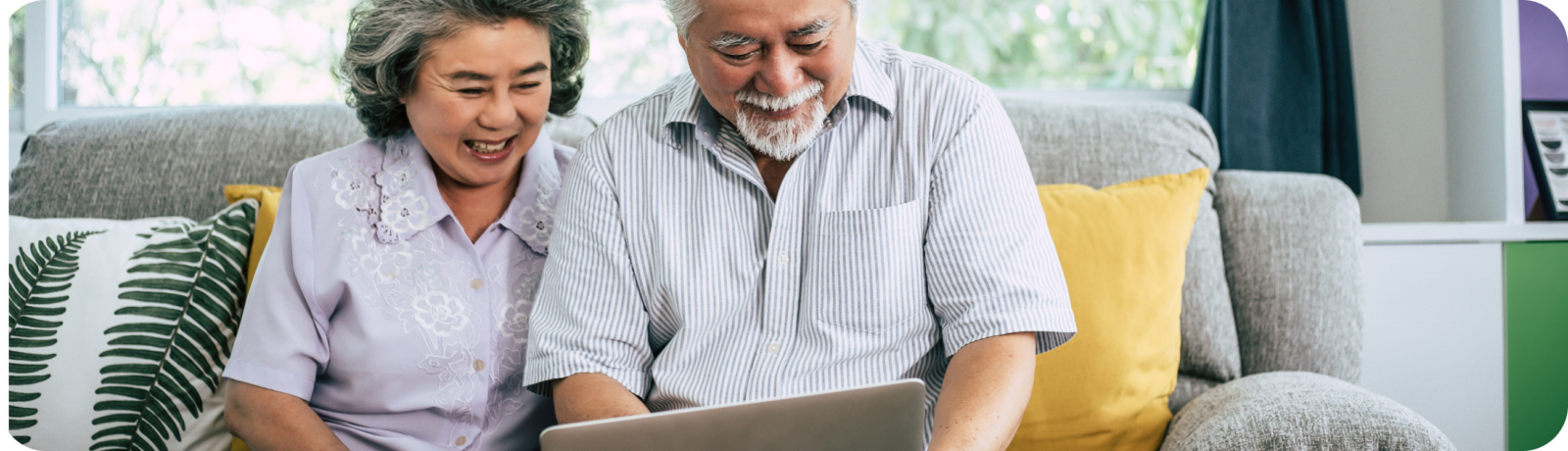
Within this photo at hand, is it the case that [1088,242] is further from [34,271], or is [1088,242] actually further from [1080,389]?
[34,271]

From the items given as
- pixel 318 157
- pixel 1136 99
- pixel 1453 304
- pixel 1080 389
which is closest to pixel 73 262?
pixel 318 157

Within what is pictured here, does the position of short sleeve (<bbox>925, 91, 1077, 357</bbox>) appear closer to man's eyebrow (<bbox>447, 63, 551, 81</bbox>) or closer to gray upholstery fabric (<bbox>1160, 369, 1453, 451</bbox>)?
gray upholstery fabric (<bbox>1160, 369, 1453, 451</bbox>)

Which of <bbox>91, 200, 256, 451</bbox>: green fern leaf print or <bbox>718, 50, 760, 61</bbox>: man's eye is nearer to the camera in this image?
<bbox>718, 50, 760, 61</bbox>: man's eye

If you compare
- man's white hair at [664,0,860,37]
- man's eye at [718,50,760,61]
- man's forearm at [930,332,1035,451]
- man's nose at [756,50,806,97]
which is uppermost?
man's white hair at [664,0,860,37]

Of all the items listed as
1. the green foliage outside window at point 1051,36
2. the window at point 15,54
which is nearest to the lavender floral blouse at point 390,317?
the green foliage outside window at point 1051,36

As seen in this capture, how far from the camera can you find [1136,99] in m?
2.02

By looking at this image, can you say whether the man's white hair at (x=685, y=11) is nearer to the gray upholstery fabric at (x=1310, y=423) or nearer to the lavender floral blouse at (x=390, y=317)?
the lavender floral blouse at (x=390, y=317)

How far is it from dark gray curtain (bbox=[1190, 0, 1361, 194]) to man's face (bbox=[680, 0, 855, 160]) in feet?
3.91

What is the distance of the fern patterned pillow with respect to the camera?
1.27m

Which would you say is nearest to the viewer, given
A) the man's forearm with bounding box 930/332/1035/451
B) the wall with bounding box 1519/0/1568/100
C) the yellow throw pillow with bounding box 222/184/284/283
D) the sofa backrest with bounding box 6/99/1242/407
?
the man's forearm with bounding box 930/332/1035/451

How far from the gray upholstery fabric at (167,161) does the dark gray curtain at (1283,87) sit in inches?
54.6

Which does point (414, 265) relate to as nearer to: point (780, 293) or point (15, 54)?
point (780, 293)

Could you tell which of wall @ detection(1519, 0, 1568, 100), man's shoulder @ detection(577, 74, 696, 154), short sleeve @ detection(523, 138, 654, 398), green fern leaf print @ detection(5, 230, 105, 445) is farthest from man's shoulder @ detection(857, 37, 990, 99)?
wall @ detection(1519, 0, 1568, 100)

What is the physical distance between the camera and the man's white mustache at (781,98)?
3.34 feet
